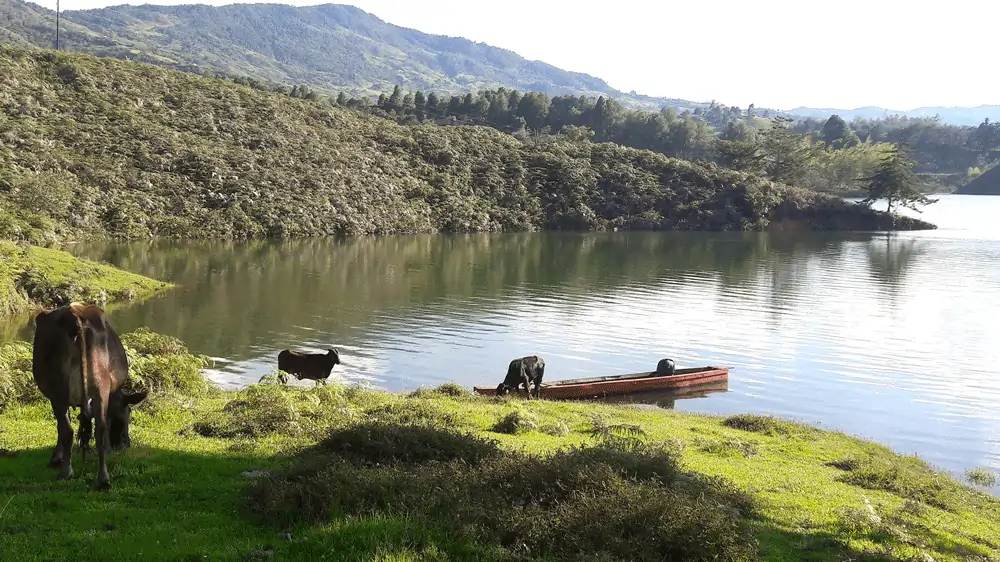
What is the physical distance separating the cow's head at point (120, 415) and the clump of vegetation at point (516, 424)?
26.2 ft

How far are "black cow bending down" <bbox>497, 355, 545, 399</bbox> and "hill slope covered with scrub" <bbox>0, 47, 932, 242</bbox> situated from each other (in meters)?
39.9

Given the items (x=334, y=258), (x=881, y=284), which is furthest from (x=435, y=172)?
(x=881, y=284)

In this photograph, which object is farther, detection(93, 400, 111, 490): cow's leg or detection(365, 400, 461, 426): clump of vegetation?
detection(365, 400, 461, 426): clump of vegetation

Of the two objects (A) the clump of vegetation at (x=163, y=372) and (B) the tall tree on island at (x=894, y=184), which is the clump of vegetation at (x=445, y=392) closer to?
(A) the clump of vegetation at (x=163, y=372)

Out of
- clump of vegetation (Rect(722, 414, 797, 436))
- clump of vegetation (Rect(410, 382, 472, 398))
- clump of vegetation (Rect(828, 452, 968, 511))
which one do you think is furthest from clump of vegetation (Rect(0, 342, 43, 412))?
clump of vegetation (Rect(722, 414, 797, 436))

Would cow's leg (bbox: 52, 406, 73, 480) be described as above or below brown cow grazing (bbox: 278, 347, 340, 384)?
above

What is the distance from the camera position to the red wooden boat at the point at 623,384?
26359mm

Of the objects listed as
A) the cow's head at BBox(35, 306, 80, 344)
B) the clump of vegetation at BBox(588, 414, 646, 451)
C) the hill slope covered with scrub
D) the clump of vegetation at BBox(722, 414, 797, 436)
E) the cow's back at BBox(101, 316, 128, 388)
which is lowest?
the clump of vegetation at BBox(722, 414, 797, 436)

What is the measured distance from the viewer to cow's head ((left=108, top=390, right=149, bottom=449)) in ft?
35.2

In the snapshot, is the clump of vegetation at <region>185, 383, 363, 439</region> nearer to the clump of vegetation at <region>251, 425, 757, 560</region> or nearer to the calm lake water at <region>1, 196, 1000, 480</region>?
the clump of vegetation at <region>251, 425, 757, 560</region>

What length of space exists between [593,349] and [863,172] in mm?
161450

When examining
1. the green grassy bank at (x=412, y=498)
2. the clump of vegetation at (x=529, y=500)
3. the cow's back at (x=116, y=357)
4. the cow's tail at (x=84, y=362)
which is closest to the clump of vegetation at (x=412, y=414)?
the green grassy bank at (x=412, y=498)

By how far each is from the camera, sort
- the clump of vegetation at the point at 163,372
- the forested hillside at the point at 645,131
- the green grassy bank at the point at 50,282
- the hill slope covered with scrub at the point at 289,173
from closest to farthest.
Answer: the clump of vegetation at the point at 163,372 → the green grassy bank at the point at 50,282 → the hill slope covered with scrub at the point at 289,173 → the forested hillside at the point at 645,131

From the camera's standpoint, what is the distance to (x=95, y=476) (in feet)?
31.2
